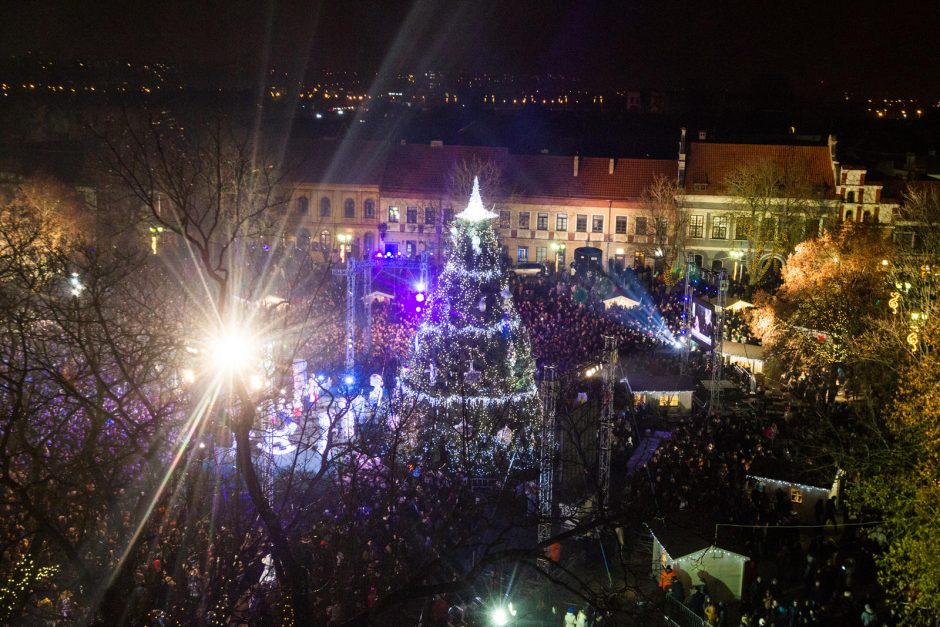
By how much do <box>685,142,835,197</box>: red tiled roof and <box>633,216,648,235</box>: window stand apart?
275 centimetres

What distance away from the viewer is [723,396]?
21.5 m

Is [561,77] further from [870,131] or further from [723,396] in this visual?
[723,396]

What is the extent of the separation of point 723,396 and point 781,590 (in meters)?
9.00

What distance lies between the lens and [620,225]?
1676 inches

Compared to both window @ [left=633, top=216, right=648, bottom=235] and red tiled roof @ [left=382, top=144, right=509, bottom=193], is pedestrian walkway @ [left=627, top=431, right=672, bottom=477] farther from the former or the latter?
red tiled roof @ [left=382, top=144, right=509, bottom=193]

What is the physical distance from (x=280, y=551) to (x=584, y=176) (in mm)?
39662

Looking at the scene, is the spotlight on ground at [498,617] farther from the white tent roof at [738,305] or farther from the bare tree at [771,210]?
the bare tree at [771,210]

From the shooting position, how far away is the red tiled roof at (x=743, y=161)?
39781mm

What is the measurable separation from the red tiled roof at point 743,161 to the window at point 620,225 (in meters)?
3.64

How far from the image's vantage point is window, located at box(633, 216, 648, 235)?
1647 inches

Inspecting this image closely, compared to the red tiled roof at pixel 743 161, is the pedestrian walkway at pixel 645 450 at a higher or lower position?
lower

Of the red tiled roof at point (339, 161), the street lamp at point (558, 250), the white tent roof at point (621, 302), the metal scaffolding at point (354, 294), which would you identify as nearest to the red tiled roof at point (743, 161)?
the street lamp at point (558, 250)

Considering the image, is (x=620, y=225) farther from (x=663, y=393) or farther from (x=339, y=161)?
(x=663, y=393)

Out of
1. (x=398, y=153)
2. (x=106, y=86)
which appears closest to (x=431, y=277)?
(x=398, y=153)
